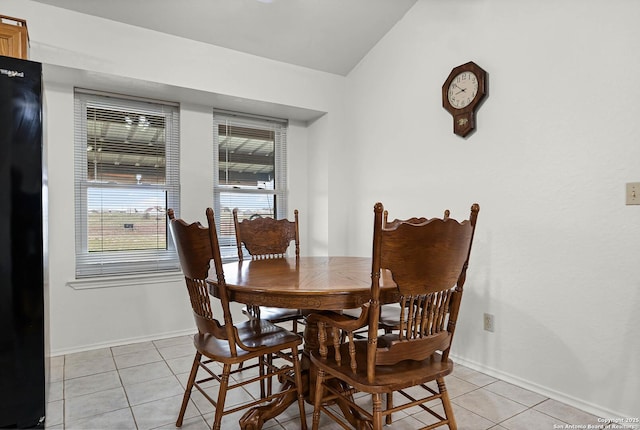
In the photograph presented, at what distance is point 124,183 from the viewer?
3.43 metres

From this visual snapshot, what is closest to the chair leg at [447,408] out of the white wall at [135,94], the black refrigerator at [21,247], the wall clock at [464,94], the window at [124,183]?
the wall clock at [464,94]

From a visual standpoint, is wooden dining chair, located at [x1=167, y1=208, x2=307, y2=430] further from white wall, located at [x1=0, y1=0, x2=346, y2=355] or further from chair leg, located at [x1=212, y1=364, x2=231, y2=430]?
white wall, located at [x1=0, y1=0, x2=346, y2=355]

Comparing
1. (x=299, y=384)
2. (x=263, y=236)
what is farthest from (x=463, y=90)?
(x=299, y=384)

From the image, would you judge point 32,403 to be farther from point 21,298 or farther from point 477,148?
point 477,148

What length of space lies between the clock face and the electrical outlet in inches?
58.7

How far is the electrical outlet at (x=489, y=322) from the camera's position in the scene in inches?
104

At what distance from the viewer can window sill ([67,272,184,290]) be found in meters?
3.16

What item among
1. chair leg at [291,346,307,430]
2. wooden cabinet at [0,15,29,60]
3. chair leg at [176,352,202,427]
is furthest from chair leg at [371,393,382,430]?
wooden cabinet at [0,15,29,60]

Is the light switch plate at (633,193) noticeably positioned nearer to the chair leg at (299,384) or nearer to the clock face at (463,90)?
the clock face at (463,90)

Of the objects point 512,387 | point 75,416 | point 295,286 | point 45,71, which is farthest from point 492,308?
point 45,71

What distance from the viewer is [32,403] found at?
1973 mm

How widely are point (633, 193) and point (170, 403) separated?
274 centimetres

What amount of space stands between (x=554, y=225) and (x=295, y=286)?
1.65 meters

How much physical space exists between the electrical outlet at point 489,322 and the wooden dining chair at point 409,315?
1164mm
